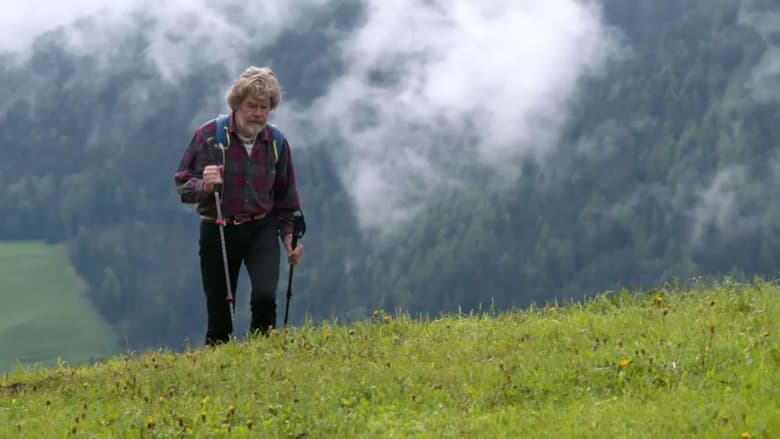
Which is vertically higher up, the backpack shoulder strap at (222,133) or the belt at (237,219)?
the backpack shoulder strap at (222,133)

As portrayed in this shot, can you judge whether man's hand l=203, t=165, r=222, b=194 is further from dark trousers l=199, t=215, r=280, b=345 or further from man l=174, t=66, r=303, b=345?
dark trousers l=199, t=215, r=280, b=345

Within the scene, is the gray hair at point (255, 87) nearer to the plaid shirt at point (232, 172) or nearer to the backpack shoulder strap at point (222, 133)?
the backpack shoulder strap at point (222, 133)

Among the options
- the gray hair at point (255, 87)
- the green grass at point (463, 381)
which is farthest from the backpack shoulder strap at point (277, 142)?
the green grass at point (463, 381)

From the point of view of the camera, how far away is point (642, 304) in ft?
34.9

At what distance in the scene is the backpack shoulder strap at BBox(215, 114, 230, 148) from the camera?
11055 mm

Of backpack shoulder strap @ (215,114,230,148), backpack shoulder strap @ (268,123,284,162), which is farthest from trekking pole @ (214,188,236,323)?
backpack shoulder strap @ (268,123,284,162)

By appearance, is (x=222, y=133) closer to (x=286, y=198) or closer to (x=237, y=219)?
(x=237, y=219)

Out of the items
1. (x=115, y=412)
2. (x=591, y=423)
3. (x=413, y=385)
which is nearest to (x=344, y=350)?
(x=413, y=385)

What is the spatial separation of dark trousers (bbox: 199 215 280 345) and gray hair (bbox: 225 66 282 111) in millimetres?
1117

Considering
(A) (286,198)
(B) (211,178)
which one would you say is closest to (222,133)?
(B) (211,178)

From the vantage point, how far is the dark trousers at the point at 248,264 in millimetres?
11125

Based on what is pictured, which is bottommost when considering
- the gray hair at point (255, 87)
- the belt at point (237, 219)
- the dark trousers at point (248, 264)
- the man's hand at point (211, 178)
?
the dark trousers at point (248, 264)

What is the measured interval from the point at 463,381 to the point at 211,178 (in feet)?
11.2

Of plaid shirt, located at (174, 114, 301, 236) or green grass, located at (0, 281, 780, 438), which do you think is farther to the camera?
plaid shirt, located at (174, 114, 301, 236)
